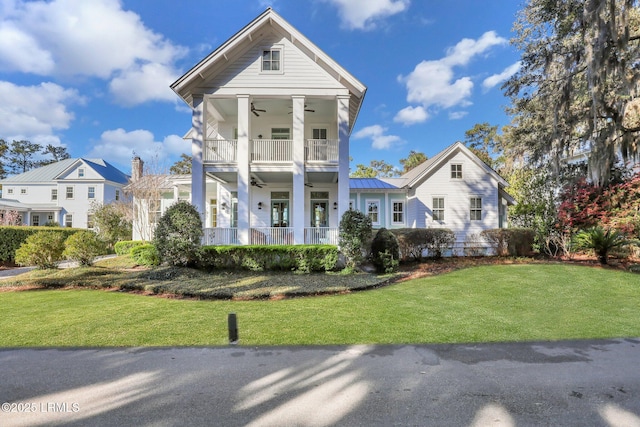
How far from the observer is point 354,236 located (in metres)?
11.4

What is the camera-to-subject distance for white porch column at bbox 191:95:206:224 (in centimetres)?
1291

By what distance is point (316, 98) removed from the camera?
1365cm

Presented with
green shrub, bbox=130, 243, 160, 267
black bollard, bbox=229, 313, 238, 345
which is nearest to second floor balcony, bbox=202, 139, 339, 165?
green shrub, bbox=130, 243, 160, 267

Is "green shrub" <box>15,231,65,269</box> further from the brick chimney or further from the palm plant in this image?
the palm plant

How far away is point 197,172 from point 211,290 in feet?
20.0

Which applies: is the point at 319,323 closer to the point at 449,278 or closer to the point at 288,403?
the point at 288,403

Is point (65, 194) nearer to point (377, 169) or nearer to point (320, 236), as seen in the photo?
point (320, 236)

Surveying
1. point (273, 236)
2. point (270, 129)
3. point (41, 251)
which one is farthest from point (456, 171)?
point (41, 251)

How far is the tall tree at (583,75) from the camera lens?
10.6 metres

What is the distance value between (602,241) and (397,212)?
9.93m

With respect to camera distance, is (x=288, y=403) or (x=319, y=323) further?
(x=319, y=323)

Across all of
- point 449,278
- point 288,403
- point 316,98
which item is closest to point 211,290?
point 288,403

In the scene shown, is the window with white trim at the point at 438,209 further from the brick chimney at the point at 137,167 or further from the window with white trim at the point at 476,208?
the brick chimney at the point at 137,167

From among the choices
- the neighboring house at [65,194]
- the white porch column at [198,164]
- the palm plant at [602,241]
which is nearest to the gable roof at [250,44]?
the white porch column at [198,164]
